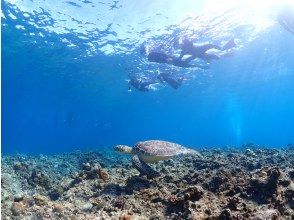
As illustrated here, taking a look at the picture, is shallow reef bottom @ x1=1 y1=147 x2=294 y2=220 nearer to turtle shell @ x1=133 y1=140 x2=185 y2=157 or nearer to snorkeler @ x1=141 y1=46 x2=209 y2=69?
turtle shell @ x1=133 y1=140 x2=185 y2=157

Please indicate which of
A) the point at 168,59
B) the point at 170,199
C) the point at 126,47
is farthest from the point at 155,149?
the point at 126,47

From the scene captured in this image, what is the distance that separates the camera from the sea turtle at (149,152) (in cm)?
775

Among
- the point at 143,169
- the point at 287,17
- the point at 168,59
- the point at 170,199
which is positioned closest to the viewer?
the point at 170,199

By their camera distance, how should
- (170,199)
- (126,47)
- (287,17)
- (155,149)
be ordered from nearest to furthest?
(170,199), (155,149), (287,17), (126,47)

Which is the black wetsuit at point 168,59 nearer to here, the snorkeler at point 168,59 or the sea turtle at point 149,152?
the snorkeler at point 168,59

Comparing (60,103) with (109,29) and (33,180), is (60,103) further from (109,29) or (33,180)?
(33,180)

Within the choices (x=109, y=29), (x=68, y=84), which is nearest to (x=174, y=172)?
(x=109, y=29)

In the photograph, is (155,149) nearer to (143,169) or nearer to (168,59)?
(143,169)

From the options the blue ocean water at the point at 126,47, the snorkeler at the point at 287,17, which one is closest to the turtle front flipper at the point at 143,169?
the snorkeler at the point at 287,17

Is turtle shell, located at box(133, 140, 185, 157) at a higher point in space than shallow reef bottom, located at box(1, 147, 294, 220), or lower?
higher

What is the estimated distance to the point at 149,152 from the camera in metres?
7.78

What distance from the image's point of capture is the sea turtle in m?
7.75

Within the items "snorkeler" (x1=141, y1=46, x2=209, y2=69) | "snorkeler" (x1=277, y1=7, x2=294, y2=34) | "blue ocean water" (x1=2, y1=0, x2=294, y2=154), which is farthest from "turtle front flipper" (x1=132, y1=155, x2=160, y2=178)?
"blue ocean water" (x1=2, y1=0, x2=294, y2=154)

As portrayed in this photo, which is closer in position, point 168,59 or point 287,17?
point 287,17
